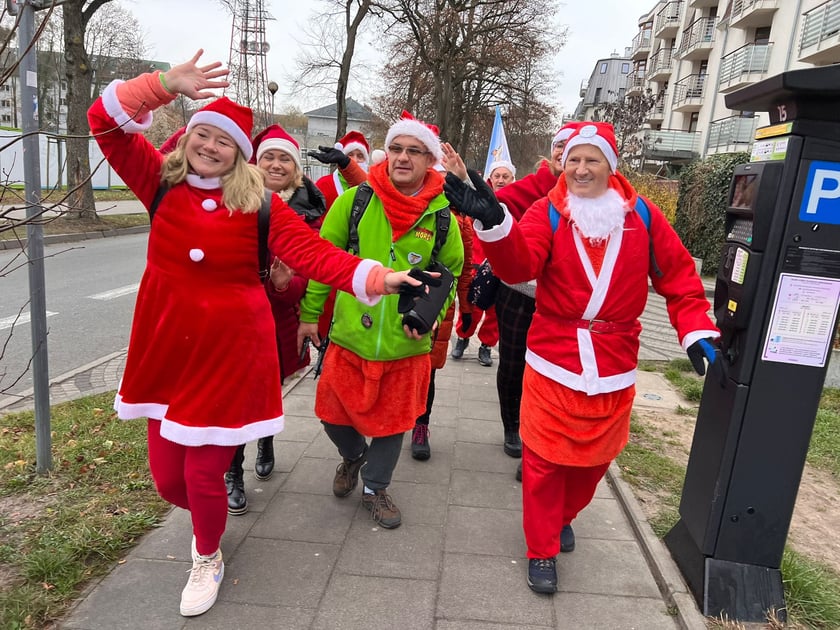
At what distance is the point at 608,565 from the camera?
2904mm

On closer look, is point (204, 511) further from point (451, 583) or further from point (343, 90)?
point (343, 90)

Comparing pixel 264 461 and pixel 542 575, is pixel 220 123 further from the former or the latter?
pixel 542 575

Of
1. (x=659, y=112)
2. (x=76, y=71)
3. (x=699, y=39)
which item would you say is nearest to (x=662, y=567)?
(x=76, y=71)

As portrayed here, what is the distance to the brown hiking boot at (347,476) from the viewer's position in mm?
3412

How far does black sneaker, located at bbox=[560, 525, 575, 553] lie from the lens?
301 centimetres

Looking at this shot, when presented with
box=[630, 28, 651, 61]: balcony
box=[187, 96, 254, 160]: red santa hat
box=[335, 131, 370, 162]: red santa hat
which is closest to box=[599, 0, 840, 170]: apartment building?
box=[630, 28, 651, 61]: balcony

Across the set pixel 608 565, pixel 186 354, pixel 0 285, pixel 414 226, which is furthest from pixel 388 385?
pixel 0 285

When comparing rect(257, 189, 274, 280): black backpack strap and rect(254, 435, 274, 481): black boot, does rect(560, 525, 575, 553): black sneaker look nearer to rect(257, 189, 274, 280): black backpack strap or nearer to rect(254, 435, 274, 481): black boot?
rect(254, 435, 274, 481): black boot

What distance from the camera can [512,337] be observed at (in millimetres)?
3924

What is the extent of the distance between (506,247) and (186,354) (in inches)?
53.2

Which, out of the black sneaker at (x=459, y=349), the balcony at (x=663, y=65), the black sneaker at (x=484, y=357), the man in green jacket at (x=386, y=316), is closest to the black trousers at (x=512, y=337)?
the man in green jacket at (x=386, y=316)

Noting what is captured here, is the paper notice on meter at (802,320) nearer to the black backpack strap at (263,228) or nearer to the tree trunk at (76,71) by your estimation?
the black backpack strap at (263,228)

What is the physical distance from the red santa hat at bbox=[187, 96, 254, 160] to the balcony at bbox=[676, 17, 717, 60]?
3743cm

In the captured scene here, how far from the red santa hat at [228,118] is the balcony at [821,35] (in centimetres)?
2440
